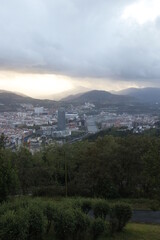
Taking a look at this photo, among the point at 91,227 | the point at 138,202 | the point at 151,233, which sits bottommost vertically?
the point at 138,202

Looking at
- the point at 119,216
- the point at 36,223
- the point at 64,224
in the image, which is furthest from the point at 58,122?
the point at 36,223

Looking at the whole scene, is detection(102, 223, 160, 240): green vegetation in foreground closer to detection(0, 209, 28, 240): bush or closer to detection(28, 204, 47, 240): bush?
detection(28, 204, 47, 240): bush

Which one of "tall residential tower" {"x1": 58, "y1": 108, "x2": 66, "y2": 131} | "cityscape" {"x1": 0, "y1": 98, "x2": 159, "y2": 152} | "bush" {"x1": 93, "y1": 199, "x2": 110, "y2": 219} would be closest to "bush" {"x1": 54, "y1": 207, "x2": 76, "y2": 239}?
"bush" {"x1": 93, "y1": 199, "x2": 110, "y2": 219}

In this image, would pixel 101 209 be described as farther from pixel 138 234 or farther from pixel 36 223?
pixel 36 223

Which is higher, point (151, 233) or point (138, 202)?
point (151, 233)

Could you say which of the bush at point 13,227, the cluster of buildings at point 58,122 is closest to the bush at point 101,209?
the bush at point 13,227

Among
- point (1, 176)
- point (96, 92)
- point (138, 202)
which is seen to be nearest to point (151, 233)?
point (1, 176)

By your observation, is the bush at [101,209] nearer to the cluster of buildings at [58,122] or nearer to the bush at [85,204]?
the bush at [85,204]

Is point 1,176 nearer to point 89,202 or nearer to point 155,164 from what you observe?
point 89,202
